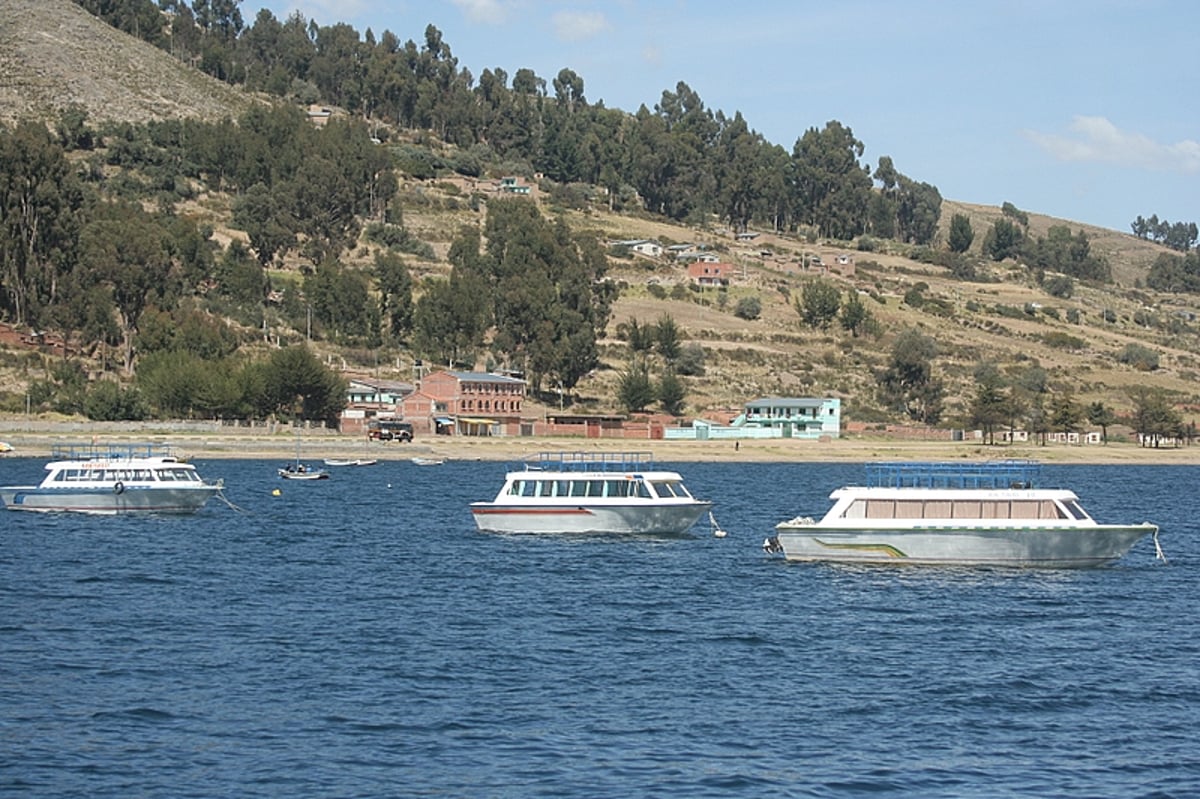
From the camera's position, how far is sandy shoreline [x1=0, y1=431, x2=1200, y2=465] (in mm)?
137375

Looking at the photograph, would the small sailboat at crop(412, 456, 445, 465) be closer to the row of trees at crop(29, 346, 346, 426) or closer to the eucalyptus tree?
the row of trees at crop(29, 346, 346, 426)

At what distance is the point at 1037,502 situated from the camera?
205 feet

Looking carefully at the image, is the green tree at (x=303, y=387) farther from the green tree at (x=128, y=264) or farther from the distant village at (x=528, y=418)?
the green tree at (x=128, y=264)

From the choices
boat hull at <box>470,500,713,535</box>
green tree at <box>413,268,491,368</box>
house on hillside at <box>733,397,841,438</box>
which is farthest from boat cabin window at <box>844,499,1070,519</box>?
green tree at <box>413,268,491,368</box>

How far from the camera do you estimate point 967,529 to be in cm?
6184

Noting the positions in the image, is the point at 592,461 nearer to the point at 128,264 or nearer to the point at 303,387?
the point at 303,387

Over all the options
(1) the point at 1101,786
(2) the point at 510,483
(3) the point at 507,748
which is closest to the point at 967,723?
(1) the point at 1101,786

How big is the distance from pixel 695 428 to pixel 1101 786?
133243mm

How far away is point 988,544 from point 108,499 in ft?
154

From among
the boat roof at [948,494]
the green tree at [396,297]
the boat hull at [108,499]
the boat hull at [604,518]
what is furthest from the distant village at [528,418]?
the boat roof at [948,494]

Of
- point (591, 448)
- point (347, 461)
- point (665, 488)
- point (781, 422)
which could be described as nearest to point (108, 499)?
point (665, 488)

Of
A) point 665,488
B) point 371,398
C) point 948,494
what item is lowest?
point 371,398

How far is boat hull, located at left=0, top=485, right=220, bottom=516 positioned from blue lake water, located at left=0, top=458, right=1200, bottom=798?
8606 millimetres

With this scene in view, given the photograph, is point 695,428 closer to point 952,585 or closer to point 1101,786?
point 952,585
